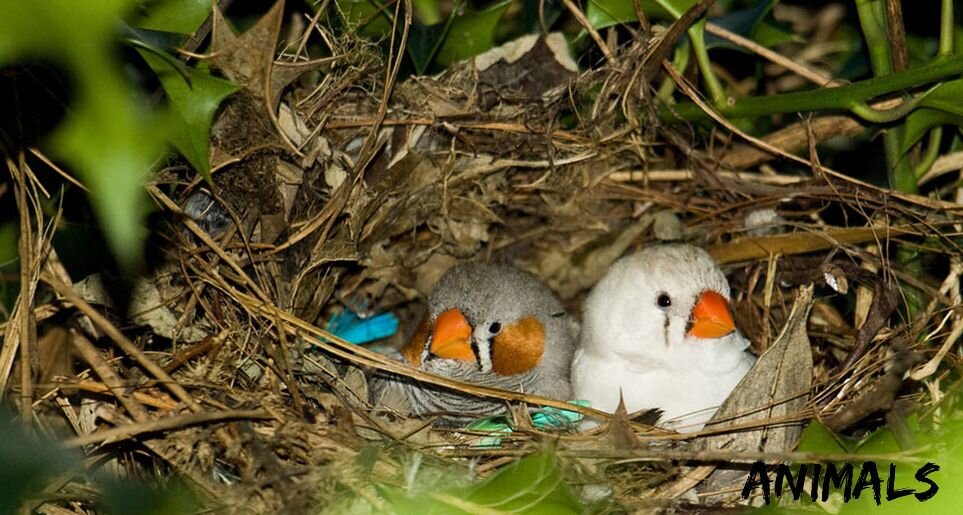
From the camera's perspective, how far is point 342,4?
3.18 m

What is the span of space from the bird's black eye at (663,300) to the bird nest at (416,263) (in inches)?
16.4

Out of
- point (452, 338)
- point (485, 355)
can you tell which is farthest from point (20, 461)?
point (485, 355)

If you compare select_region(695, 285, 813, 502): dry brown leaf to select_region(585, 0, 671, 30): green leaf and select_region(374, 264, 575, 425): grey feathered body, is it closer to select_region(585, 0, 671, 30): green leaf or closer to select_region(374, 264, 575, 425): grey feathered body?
select_region(374, 264, 575, 425): grey feathered body

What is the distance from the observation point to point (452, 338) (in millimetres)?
3316

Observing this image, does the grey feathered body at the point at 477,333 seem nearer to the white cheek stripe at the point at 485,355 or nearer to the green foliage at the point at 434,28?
the white cheek stripe at the point at 485,355

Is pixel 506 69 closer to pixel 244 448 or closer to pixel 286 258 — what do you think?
pixel 286 258

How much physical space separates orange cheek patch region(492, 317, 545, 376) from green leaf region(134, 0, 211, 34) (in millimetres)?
1395

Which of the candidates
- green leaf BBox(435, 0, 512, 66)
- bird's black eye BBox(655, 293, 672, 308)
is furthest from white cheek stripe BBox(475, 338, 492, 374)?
green leaf BBox(435, 0, 512, 66)

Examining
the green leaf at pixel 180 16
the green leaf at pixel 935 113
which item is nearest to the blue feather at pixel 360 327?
the green leaf at pixel 180 16

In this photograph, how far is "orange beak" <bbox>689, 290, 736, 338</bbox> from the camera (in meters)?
3.17

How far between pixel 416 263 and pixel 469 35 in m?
0.86

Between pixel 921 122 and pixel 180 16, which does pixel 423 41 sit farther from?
pixel 921 122

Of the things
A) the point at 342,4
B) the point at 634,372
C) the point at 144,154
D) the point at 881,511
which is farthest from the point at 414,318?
the point at 144,154

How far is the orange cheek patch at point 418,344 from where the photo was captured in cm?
345
